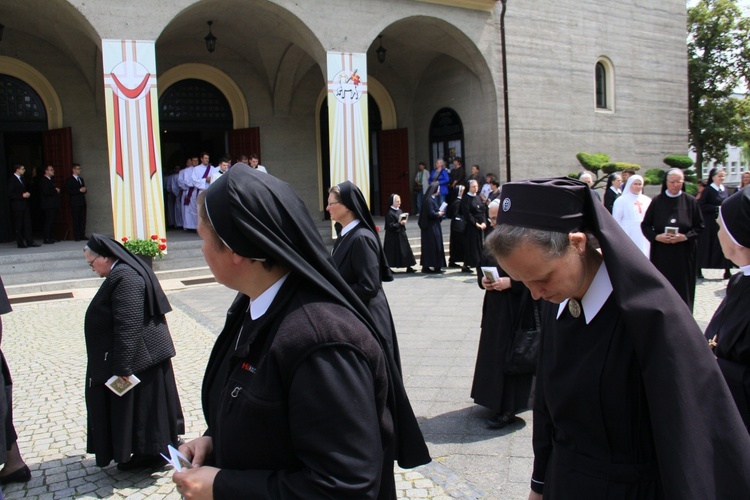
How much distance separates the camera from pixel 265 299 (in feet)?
5.93

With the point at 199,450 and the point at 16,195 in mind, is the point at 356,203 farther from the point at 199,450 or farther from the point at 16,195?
the point at 16,195

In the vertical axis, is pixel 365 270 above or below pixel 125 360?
above

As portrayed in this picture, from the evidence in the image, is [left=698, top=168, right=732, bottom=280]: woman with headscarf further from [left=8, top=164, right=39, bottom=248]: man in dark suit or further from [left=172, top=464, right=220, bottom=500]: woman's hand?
[left=8, top=164, right=39, bottom=248]: man in dark suit

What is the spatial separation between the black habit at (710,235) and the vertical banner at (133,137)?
10719 millimetres

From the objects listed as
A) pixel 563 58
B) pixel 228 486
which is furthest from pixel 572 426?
pixel 563 58

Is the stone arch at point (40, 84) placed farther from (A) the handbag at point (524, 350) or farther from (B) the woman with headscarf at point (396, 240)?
(A) the handbag at point (524, 350)

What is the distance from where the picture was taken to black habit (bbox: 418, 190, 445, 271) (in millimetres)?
13655

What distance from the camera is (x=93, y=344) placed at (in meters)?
4.25

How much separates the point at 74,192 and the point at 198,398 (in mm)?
11206

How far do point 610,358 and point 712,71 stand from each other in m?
36.1

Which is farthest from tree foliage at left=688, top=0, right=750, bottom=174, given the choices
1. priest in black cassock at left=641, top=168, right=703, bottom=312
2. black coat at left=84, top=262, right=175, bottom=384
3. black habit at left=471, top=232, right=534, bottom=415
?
black coat at left=84, top=262, right=175, bottom=384

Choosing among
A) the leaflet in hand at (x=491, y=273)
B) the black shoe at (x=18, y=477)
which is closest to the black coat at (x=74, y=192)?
the black shoe at (x=18, y=477)

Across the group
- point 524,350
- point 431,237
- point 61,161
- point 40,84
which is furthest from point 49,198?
point 524,350

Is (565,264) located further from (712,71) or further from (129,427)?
(712,71)
